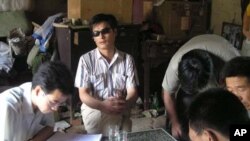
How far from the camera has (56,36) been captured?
4.16 m

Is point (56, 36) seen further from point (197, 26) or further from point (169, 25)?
point (197, 26)

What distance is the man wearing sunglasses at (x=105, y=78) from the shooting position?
2531 mm

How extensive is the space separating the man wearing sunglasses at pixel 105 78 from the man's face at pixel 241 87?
2.72 ft

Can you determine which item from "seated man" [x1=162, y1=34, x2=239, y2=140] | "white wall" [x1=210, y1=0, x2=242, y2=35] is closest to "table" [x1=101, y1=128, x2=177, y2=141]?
"seated man" [x1=162, y1=34, x2=239, y2=140]

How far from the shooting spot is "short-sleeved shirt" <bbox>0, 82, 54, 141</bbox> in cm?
169

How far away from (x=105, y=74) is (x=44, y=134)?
809 millimetres

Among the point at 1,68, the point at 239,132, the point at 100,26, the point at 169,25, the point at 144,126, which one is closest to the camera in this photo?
the point at 239,132

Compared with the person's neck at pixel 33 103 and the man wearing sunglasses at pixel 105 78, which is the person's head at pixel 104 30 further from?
the person's neck at pixel 33 103

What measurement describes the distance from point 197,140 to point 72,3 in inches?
117

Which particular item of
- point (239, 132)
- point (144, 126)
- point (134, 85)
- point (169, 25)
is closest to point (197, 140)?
point (239, 132)

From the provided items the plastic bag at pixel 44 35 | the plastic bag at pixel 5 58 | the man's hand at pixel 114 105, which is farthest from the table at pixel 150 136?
the plastic bag at pixel 5 58

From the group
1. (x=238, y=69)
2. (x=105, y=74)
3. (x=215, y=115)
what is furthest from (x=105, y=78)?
(x=215, y=115)

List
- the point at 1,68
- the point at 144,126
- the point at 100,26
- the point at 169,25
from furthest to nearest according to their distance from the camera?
the point at 169,25 → the point at 1,68 → the point at 144,126 → the point at 100,26

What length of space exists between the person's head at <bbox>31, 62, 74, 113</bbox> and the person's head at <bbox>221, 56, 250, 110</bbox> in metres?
0.85
